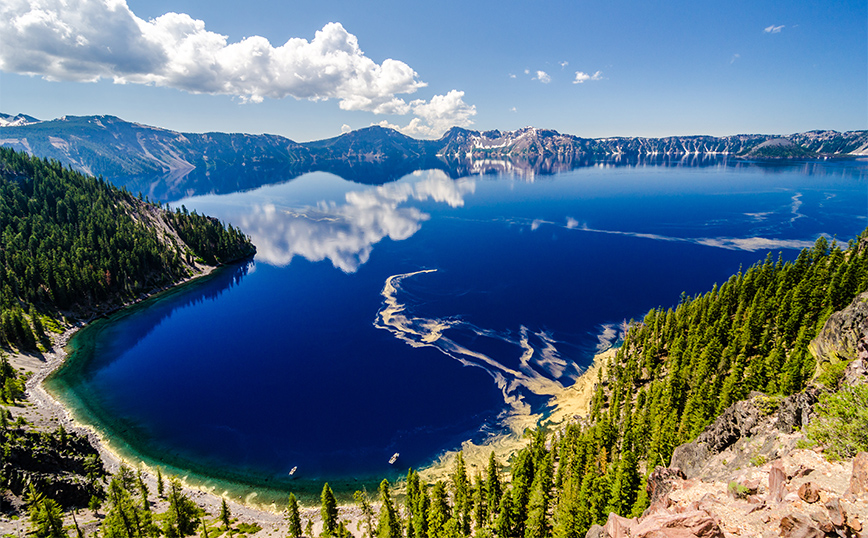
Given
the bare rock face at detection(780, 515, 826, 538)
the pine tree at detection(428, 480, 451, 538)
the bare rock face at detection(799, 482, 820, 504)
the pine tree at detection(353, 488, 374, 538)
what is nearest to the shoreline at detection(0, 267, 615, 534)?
the pine tree at detection(353, 488, 374, 538)

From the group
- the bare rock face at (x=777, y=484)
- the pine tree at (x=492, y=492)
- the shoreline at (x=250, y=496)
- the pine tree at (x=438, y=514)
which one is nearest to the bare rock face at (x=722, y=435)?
the bare rock face at (x=777, y=484)

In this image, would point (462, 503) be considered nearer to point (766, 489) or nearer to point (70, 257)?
point (766, 489)

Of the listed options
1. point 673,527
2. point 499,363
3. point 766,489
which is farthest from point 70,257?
point 766,489

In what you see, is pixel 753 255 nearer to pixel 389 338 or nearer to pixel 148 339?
pixel 389 338

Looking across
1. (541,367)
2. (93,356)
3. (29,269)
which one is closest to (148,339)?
(93,356)

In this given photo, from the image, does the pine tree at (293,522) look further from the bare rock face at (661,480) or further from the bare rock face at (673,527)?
the bare rock face at (661,480)

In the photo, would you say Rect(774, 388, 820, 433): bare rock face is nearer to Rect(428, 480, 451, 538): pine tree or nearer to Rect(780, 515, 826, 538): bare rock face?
Rect(780, 515, 826, 538): bare rock face

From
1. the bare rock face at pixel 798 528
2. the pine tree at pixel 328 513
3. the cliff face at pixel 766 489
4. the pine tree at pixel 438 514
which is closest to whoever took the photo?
the bare rock face at pixel 798 528
